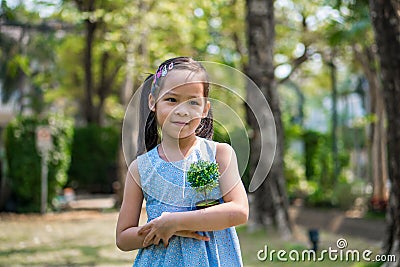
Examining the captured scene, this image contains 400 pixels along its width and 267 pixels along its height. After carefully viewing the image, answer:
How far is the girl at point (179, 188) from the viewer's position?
7.15 ft

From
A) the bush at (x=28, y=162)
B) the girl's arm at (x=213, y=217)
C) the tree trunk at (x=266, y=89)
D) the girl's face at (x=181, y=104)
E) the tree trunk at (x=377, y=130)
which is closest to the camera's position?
the girl's arm at (x=213, y=217)

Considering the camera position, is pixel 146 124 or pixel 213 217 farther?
pixel 146 124

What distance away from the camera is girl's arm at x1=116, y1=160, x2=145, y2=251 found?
2261 millimetres

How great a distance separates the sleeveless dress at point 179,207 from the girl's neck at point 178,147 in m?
0.02

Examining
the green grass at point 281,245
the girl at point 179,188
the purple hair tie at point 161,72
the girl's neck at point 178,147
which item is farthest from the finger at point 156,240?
the green grass at point 281,245

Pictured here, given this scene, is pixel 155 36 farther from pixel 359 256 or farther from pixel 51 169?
pixel 359 256

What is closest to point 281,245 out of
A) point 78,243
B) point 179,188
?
point 78,243

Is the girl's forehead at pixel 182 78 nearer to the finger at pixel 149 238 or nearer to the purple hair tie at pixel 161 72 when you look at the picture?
the purple hair tie at pixel 161 72

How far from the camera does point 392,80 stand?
6.30 metres

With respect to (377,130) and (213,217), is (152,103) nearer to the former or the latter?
(213,217)

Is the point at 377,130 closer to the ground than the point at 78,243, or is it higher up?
higher up

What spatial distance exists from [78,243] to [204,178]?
862cm

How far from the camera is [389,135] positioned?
6461mm

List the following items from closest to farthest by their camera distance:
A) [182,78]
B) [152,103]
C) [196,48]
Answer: [182,78] → [152,103] → [196,48]
